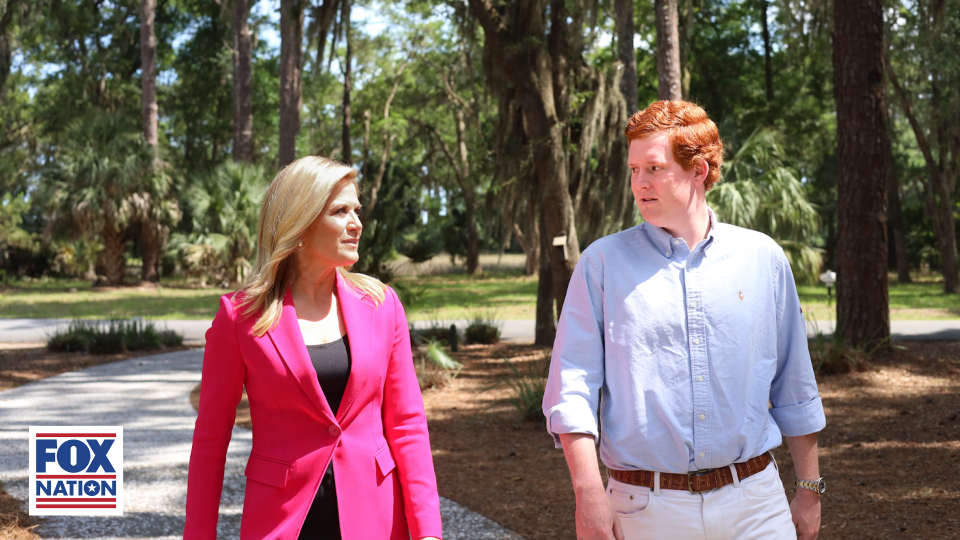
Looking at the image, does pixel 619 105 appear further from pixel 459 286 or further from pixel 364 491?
pixel 459 286

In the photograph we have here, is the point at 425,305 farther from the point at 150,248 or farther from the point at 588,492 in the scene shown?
the point at 150,248

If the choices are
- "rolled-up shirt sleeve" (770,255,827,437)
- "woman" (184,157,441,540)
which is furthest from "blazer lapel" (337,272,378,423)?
"rolled-up shirt sleeve" (770,255,827,437)

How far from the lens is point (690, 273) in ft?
6.91

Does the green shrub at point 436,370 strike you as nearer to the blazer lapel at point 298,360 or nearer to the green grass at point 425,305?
the green grass at point 425,305

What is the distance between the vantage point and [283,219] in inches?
91.2

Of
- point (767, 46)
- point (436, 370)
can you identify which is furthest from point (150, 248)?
point (767, 46)

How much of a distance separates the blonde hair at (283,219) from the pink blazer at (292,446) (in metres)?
0.05

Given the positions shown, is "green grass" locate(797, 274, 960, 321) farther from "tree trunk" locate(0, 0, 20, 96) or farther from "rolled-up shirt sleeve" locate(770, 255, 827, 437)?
"tree trunk" locate(0, 0, 20, 96)

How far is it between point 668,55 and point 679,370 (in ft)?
28.9

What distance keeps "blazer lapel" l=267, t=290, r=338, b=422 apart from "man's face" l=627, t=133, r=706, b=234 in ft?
3.15

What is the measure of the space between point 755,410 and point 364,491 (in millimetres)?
1035

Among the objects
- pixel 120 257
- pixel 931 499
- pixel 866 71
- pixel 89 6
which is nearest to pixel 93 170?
pixel 120 257

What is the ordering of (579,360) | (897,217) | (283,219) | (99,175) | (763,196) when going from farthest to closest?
(897,217) < (99,175) < (763,196) < (283,219) < (579,360)

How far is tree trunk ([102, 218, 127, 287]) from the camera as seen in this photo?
88.6ft
